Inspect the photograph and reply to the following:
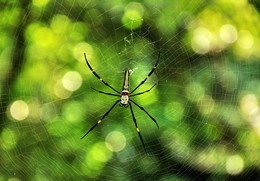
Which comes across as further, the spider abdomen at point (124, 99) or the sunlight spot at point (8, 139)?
the sunlight spot at point (8, 139)

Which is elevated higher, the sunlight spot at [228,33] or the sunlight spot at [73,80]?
the sunlight spot at [228,33]

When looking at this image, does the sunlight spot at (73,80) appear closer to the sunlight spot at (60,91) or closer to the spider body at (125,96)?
the sunlight spot at (60,91)

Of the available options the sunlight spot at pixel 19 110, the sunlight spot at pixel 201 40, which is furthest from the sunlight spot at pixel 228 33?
the sunlight spot at pixel 19 110

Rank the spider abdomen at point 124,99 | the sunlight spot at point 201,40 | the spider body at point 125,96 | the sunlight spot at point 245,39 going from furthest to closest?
the sunlight spot at point 245,39
the sunlight spot at point 201,40
the spider abdomen at point 124,99
the spider body at point 125,96

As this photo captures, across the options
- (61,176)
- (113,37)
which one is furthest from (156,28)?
(61,176)

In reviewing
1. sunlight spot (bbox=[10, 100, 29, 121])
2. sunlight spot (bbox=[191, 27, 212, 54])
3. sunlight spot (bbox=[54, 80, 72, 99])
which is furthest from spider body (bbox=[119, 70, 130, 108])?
sunlight spot (bbox=[10, 100, 29, 121])

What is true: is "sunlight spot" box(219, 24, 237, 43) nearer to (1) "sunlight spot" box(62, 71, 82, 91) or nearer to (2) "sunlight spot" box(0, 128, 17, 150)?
(1) "sunlight spot" box(62, 71, 82, 91)

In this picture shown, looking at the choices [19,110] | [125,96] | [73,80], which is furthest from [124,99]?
[19,110]

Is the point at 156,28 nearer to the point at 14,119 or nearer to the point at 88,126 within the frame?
the point at 88,126
